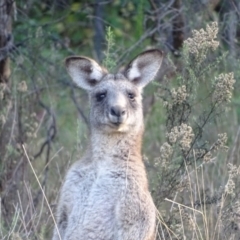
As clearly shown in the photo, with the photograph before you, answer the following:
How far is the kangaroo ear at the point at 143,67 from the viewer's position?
21.7 feet

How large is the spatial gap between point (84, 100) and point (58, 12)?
1.20 metres

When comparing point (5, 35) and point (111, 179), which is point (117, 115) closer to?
point (111, 179)

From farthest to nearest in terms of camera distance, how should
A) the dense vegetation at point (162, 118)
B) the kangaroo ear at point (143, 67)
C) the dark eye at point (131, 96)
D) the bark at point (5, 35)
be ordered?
the bark at point (5, 35) < the dense vegetation at point (162, 118) < the kangaroo ear at point (143, 67) < the dark eye at point (131, 96)

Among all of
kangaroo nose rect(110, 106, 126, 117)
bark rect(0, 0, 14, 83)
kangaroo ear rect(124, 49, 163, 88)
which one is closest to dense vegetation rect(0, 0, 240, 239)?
bark rect(0, 0, 14, 83)

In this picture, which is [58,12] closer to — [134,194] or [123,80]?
[123,80]

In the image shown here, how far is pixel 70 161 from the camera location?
7.93 metres

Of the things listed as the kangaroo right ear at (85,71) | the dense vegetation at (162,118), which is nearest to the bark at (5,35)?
the dense vegetation at (162,118)

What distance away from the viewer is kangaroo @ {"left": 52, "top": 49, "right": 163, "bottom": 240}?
6.13 metres

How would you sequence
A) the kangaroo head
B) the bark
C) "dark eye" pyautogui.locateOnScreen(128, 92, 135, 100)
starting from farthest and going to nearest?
1. the bark
2. "dark eye" pyautogui.locateOnScreen(128, 92, 135, 100)
3. the kangaroo head

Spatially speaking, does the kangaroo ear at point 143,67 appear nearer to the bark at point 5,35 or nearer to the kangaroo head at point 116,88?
the kangaroo head at point 116,88

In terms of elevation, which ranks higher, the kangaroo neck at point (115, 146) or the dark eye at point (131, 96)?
the dark eye at point (131, 96)

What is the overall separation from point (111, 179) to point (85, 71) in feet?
2.98

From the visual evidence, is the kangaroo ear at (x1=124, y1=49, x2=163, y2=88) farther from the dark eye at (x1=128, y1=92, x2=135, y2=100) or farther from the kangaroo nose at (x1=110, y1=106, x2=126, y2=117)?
the kangaroo nose at (x1=110, y1=106, x2=126, y2=117)

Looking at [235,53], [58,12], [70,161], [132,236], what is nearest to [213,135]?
[235,53]
